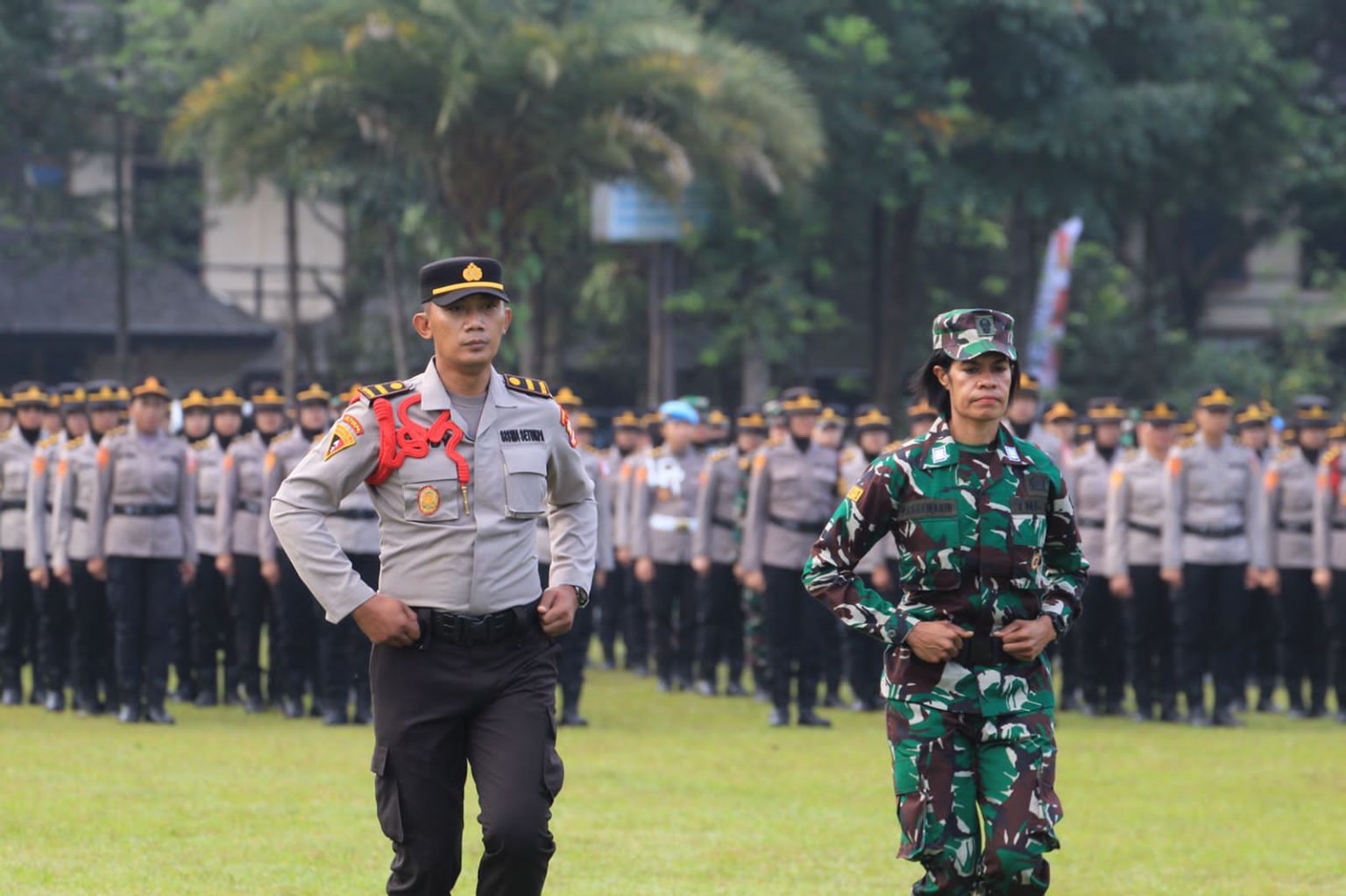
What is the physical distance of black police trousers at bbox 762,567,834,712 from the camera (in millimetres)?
14844

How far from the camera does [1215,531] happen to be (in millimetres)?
14945

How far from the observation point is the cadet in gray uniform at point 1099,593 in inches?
632

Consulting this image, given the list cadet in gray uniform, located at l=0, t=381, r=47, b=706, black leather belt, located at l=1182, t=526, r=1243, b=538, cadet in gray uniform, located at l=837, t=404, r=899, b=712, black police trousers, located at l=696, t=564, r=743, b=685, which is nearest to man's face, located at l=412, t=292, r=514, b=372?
black leather belt, located at l=1182, t=526, r=1243, b=538

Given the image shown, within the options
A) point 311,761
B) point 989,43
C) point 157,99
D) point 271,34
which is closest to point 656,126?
point 271,34

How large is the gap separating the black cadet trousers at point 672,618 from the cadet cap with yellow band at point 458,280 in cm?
1194

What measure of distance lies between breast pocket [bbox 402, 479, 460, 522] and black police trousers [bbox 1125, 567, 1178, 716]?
10.0 m

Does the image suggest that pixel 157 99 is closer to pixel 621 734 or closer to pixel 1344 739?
pixel 621 734

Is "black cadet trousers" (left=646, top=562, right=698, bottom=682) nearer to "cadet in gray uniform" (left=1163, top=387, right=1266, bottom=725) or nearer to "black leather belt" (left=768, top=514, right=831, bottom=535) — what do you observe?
"black leather belt" (left=768, top=514, right=831, bottom=535)

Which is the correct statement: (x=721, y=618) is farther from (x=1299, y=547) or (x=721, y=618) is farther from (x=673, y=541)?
(x=1299, y=547)

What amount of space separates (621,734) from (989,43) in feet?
55.8

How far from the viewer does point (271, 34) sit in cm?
2333

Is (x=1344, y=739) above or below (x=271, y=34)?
below

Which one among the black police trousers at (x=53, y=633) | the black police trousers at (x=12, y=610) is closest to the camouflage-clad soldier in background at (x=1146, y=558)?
the black police trousers at (x=53, y=633)

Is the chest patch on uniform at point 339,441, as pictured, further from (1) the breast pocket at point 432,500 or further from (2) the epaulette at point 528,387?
(2) the epaulette at point 528,387
